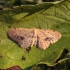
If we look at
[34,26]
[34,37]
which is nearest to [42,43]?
[34,37]

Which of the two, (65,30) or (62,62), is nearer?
(65,30)

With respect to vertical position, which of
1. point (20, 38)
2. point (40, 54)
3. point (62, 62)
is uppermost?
point (20, 38)

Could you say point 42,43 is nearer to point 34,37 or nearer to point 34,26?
point 34,37

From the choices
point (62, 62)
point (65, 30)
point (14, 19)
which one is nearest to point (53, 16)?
point (65, 30)

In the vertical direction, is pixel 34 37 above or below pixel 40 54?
above

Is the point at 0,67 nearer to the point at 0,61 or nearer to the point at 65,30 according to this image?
the point at 0,61
